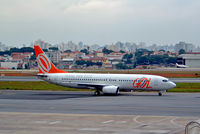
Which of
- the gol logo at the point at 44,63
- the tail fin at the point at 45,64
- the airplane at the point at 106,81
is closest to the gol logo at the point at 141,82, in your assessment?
the airplane at the point at 106,81

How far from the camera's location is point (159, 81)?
54.9 m

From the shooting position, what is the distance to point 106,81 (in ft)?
187

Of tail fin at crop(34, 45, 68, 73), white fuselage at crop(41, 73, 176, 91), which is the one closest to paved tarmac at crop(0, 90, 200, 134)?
white fuselage at crop(41, 73, 176, 91)

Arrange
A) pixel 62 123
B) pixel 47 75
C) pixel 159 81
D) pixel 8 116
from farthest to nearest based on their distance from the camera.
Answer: pixel 47 75, pixel 159 81, pixel 8 116, pixel 62 123

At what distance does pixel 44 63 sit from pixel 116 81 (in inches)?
469

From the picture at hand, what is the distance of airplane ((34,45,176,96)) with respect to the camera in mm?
55000

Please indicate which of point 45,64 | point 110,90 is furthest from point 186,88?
point 45,64

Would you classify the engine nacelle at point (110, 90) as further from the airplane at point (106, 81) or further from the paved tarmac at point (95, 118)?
the paved tarmac at point (95, 118)

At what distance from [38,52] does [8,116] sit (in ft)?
96.2

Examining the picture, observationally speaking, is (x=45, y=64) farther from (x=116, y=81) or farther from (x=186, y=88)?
(x=186, y=88)

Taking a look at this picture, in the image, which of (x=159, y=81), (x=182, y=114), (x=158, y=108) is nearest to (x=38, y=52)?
(x=159, y=81)

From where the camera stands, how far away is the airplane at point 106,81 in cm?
5500

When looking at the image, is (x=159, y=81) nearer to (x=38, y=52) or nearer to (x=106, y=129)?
(x=38, y=52)

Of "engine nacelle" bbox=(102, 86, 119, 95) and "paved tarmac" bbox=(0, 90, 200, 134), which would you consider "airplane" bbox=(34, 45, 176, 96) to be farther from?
"paved tarmac" bbox=(0, 90, 200, 134)
